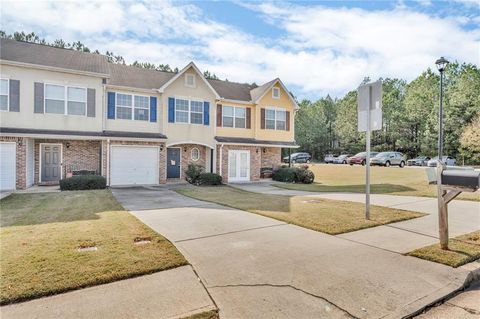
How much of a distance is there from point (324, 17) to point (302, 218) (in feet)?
25.1

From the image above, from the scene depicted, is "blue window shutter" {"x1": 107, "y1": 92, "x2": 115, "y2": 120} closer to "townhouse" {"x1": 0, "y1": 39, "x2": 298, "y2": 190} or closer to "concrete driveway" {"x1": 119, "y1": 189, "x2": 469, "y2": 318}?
"townhouse" {"x1": 0, "y1": 39, "x2": 298, "y2": 190}

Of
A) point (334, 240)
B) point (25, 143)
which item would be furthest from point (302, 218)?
point (25, 143)

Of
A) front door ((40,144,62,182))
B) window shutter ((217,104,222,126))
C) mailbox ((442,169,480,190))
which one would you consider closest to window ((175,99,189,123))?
window shutter ((217,104,222,126))

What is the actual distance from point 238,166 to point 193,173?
12.3 ft

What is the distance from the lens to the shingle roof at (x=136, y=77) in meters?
18.2

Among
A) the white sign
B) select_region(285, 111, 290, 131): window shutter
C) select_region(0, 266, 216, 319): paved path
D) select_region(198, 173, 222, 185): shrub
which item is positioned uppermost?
select_region(285, 111, 290, 131): window shutter

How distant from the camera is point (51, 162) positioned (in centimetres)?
1708

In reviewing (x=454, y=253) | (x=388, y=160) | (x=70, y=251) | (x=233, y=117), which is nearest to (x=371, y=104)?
(x=454, y=253)

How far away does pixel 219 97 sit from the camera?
20.3 meters

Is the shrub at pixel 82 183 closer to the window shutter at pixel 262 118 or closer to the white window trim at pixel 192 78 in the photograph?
the white window trim at pixel 192 78

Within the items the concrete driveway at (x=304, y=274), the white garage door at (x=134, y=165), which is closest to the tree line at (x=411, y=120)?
the white garage door at (x=134, y=165)

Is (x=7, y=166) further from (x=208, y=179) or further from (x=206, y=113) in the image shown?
(x=206, y=113)

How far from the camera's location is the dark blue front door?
20.0 meters

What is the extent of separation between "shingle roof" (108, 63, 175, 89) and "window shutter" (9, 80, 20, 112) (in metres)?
4.51
